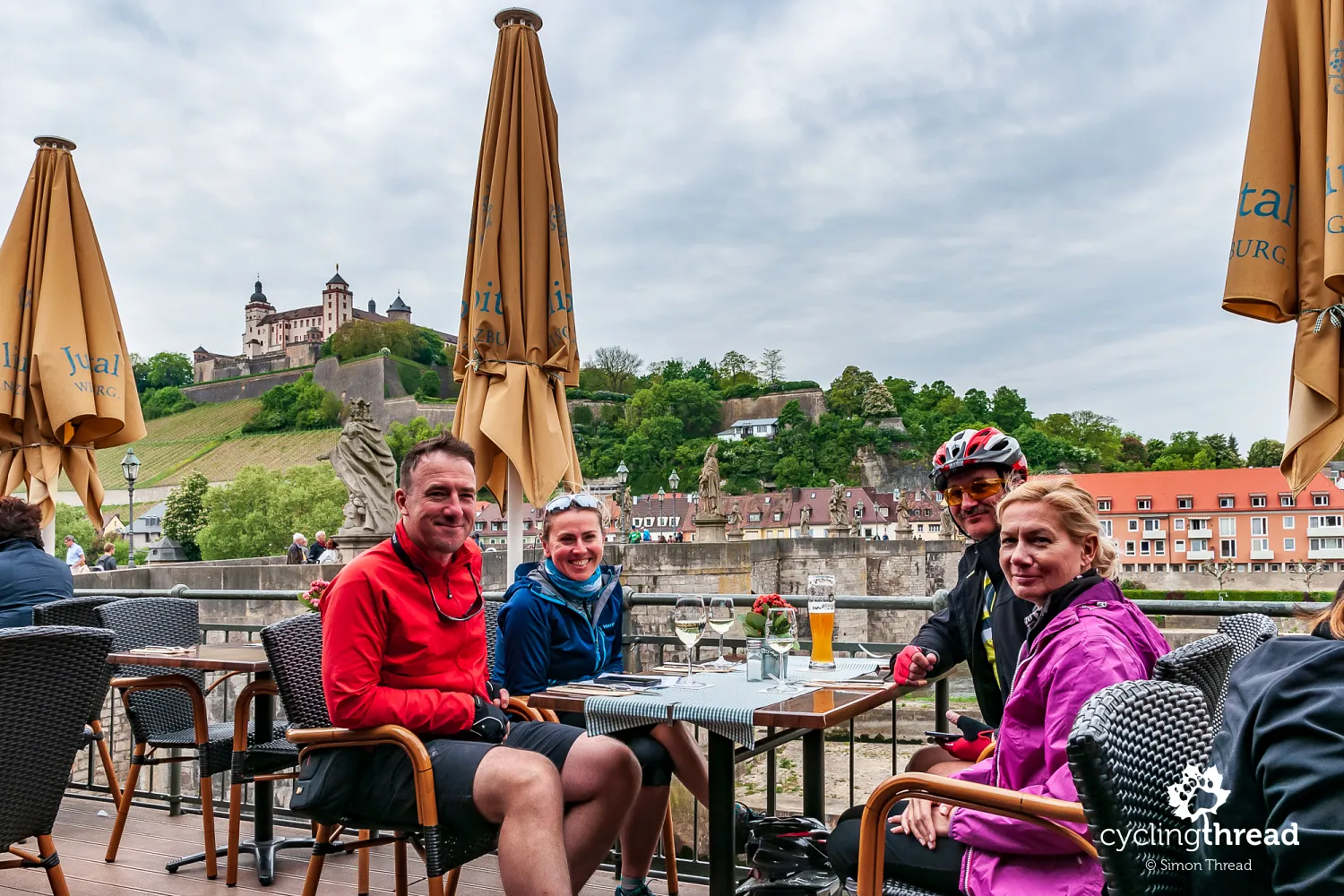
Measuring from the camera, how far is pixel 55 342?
6023 mm

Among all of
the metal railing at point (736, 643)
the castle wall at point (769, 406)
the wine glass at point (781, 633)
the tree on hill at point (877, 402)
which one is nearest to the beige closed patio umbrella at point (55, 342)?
the metal railing at point (736, 643)

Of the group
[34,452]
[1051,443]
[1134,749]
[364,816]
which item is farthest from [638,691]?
[1051,443]

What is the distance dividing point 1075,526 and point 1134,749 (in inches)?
43.6

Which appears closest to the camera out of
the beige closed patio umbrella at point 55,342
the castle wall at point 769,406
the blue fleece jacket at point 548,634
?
the blue fleece jacket at point 548,634

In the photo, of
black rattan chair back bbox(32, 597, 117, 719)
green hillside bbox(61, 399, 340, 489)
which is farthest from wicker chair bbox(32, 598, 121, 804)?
green hillside bbox(61, 399, 340, 489)

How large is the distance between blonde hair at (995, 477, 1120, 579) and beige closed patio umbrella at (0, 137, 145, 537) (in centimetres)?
561

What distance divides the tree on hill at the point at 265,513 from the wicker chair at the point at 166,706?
182ft

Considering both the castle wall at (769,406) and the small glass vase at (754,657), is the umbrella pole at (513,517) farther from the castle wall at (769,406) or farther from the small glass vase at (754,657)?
the castle wall at (769,406)

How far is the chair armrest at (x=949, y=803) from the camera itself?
188 centimetres

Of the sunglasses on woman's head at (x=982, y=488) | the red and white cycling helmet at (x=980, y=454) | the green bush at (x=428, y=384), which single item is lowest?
the sunglasses on woman's head at (x=982, y=488)

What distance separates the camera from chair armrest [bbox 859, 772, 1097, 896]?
1.88m

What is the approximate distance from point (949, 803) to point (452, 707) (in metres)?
1.41

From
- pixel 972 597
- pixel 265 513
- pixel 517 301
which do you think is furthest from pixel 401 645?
pixel 265 513

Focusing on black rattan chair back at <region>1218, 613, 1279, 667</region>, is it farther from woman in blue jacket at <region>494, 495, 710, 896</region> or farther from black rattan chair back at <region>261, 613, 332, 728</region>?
black rattan chair back at <region>261, 613, 332, 728</region>
